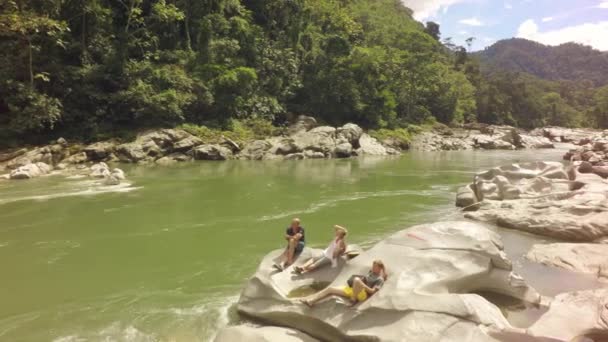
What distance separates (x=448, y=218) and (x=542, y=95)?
10733 cm

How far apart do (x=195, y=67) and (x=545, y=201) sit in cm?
3328

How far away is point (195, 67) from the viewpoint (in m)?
40.4

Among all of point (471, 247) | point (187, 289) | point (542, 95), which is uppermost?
point (542, 95)

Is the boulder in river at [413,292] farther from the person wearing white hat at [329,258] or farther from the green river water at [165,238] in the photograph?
the green river water at [165,238]

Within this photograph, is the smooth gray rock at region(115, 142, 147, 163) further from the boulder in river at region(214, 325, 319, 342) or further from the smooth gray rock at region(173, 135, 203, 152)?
the boulder in river at region(214, 325, 319, 342)

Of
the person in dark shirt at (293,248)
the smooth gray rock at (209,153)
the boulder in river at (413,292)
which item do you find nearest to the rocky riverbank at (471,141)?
the smooth gray rock at (209,153)

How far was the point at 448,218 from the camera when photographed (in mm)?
16453

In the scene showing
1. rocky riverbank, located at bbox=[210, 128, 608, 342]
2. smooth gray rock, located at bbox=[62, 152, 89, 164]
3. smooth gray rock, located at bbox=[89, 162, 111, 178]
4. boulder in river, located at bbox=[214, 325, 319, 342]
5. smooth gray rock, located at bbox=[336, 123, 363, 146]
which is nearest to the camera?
rocky riverbank, located at bbox=[210, 128, 608, 342]

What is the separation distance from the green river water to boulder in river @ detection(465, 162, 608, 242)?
1075mm

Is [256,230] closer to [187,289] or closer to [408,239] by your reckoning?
[187,289]

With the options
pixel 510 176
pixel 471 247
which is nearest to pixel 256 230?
pixel 471 247

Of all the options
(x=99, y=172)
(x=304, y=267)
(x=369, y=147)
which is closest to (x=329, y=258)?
(x=304, y=267)

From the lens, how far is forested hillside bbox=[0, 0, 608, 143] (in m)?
29.9

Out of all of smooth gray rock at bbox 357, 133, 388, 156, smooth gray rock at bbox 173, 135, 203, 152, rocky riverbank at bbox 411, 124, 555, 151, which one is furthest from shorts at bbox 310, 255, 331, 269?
rocky riverbank at bbox 411, 124, 555, 151
